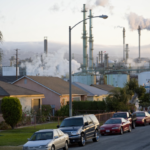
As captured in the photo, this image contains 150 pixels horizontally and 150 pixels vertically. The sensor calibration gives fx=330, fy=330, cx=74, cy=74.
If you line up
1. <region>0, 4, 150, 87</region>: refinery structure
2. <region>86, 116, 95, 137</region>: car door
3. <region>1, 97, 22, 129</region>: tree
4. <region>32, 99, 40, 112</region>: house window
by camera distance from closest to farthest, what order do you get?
<region>86, 116, 95, 137</region>: car door < <region>1, 97, 22, 129</region>: tree < <region>32, 99, 40, 112</region>: house window < <region>0, 4, 150, 87</region>: refinery structure

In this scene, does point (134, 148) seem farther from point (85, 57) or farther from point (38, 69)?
point (38, 69)

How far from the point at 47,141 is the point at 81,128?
4.44 m

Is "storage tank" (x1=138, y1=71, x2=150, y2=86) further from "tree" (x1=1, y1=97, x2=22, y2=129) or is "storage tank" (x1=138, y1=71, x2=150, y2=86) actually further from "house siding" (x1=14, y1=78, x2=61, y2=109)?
"tree" (x1=1, y1=97, x2=22, y2=129)

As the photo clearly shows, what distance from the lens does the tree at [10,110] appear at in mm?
28875

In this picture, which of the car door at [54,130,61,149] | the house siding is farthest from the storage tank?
the car door at [54,130,61,149]

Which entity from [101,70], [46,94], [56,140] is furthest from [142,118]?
[101,70]

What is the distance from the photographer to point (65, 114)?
40375 mm

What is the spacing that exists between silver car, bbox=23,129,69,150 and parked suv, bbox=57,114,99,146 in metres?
1.93

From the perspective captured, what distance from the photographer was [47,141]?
51.9 feet

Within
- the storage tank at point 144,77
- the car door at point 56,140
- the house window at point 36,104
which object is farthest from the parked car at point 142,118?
the storage tank at point 144,77

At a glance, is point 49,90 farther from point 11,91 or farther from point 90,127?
point 90,127

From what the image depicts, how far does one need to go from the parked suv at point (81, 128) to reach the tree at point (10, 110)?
909 centimetres

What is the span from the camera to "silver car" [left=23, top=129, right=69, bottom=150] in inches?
606

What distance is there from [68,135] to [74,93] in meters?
25.7
